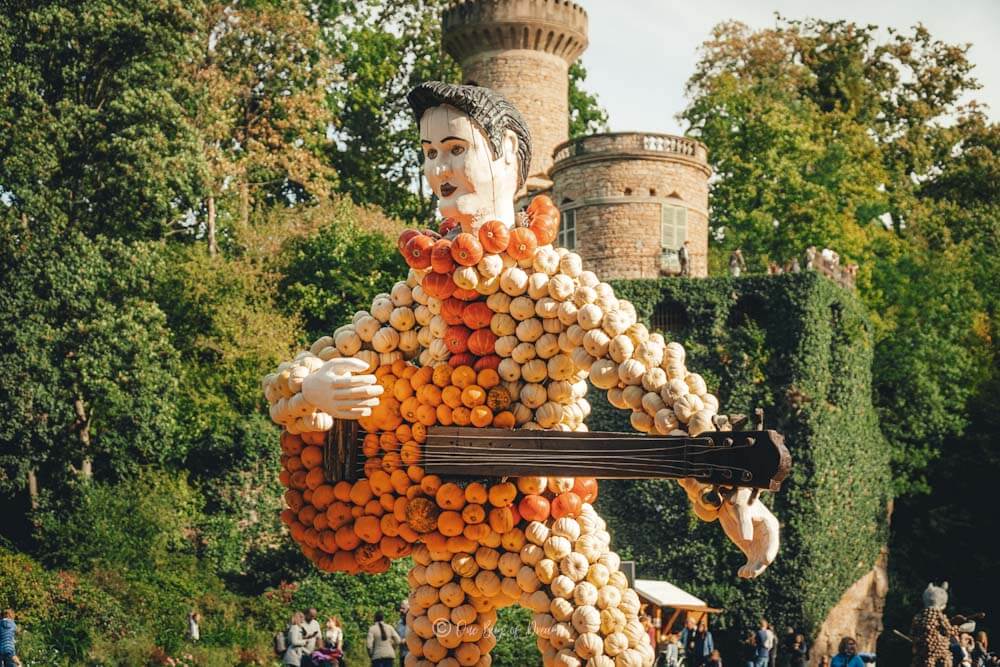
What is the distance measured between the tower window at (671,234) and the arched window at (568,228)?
1.56 metres

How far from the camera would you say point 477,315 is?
719 centimetres

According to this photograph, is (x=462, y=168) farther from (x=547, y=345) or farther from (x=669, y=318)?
(x=669, y=318)

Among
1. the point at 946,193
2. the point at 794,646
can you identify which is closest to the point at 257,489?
the point at 794,646

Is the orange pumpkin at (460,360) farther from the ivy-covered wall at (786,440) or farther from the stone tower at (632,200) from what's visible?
the stone tower at (632,200)

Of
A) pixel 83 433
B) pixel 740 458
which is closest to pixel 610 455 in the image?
pixel 740 458

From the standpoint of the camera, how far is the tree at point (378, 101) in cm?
2834

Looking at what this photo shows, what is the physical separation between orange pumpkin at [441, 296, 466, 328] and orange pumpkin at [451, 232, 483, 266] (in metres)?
0.24

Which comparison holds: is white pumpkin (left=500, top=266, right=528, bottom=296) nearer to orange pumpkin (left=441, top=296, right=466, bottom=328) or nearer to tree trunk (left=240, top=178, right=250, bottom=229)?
orange pumpkin (left=441, top=296, right=466, bottom=328)

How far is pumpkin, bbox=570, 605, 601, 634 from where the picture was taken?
22.0 ft

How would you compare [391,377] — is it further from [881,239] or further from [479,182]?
[881,239]

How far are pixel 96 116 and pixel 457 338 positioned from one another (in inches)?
430

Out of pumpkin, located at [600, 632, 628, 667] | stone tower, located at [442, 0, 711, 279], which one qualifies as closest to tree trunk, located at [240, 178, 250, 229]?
stone tower, located at [442, 0, 711, 279]

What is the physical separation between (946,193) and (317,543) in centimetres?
2331

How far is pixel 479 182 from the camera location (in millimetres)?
7344
